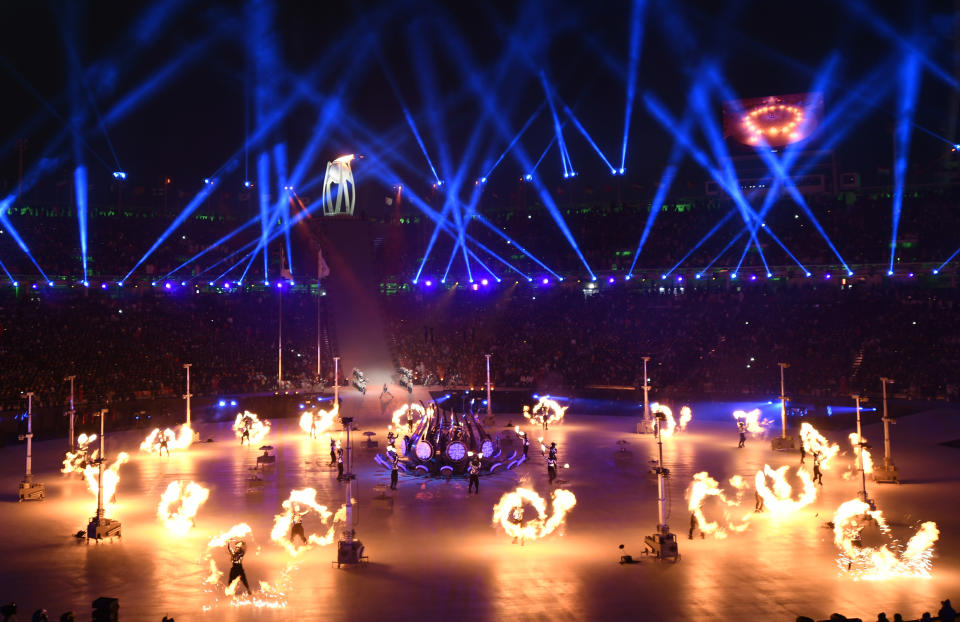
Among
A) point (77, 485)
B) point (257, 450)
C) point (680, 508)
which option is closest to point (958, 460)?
point (680, 508)

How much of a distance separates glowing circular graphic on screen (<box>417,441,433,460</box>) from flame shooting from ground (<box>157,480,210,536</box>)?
7467mm

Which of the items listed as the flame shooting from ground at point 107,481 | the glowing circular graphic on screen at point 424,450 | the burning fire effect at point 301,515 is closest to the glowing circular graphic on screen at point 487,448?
the glowing circular graphic on screen at point 424,450

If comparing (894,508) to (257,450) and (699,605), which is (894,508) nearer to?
(699,605)

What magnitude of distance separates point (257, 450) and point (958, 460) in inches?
1068

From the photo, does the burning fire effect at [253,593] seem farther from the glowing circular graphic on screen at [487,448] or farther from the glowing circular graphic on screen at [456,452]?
the glowing circular graphic on screen at [487,448]

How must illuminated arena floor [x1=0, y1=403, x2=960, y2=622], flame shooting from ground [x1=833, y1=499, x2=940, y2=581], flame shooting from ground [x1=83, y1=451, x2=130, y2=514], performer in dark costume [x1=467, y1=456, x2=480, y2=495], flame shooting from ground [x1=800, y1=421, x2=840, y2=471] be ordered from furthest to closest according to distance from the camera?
flame shooting from ground [x1=800, y1=421, x2=840, y2=471] < performer in dark costume [x1=467, y1=456, x2=480, y2=495] < flame shooting from ground [x1=83, y1=451, x2=130, y2=514] < flame shooting from ground [x1=833, y1=499, x2=940, y2=581] < illuminated arena floor [x1=0, y1=403, x2=960, y2=622]

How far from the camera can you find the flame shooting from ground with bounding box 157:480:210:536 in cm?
2283

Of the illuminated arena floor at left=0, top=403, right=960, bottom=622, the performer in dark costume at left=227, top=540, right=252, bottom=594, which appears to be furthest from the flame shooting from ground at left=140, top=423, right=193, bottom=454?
the performer in dark costume at left=227, top=540, right=252, bottom=594

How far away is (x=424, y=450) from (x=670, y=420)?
1521cm

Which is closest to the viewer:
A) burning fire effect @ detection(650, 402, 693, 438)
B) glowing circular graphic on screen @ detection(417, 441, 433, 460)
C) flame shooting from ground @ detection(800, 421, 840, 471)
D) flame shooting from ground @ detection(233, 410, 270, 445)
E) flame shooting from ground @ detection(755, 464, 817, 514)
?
flame shooting from ground @ detection(755, 464, 817, 514)

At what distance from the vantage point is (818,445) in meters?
33.3

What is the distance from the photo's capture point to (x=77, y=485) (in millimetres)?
28875

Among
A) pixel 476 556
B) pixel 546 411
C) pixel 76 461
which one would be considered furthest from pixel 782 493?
pixel 76 461

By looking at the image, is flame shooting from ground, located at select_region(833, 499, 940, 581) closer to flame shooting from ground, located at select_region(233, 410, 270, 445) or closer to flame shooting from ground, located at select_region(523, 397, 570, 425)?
flame shooting from ground, located at select_region(523, 397, 570, 425)
